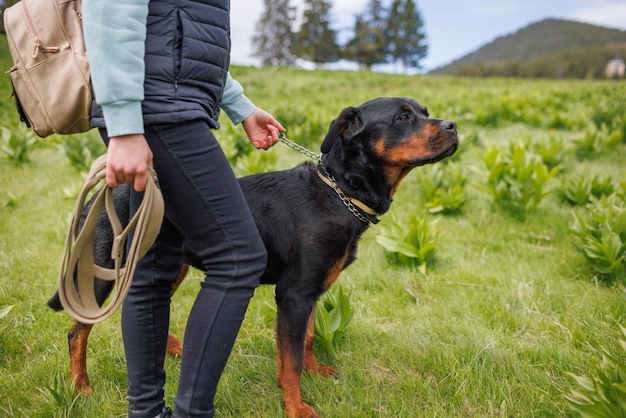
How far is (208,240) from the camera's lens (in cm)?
171

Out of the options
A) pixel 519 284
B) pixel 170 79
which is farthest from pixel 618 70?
pixel 170 79

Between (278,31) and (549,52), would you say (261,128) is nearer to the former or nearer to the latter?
(278,31)

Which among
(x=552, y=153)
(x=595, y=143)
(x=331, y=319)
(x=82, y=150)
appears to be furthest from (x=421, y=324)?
(x=82, y=150)

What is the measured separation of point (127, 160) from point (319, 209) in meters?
1.10

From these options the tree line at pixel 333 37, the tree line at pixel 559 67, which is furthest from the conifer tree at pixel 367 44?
the tree line at pixel 559 67

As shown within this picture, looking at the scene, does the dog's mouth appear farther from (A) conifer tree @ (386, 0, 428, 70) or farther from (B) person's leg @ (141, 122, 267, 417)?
(A) conifer tree @ (386, 0, 428, 70)

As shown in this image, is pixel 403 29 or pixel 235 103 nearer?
pixel 235 103

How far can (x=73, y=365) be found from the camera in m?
2.42

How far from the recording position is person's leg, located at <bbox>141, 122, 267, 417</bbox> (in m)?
1.60

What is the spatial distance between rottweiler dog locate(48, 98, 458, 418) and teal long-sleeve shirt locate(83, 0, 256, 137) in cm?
89

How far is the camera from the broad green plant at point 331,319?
2645 millimetres

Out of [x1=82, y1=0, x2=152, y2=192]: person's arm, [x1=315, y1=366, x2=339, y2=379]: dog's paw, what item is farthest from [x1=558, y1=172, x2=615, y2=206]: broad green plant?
[x1=82, y1=0, x2=152, y2=192]: person's arm

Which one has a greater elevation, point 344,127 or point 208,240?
point 344,127

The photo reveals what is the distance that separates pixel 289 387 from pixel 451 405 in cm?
82
